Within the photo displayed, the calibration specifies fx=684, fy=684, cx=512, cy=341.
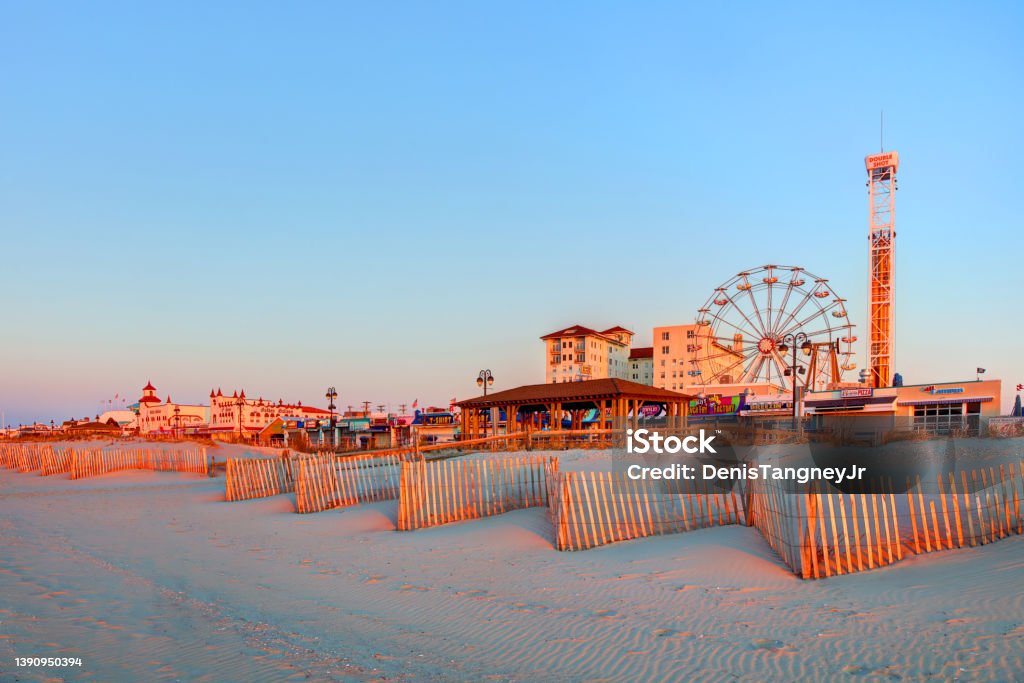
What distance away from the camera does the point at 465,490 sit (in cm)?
1344

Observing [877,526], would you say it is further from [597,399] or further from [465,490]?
[597,399]

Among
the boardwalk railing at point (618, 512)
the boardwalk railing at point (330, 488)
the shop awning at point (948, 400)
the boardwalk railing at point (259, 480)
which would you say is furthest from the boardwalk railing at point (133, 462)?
the shop awning at point (948, 400)

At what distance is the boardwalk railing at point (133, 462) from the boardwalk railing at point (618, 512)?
24.5m

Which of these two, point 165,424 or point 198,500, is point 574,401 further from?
point 165,424

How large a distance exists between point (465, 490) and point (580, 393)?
2207 centimetres

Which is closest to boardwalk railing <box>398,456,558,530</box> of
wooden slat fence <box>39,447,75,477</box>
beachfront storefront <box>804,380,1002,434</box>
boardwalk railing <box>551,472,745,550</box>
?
boardwalk railing <box>551,472,745,550</box>

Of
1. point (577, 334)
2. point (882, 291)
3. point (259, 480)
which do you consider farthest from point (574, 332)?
point (259, 480)

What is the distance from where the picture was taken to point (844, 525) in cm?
794

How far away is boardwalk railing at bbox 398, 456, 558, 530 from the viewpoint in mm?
13047

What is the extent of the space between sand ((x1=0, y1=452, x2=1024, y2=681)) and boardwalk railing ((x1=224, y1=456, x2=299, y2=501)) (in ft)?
25.2

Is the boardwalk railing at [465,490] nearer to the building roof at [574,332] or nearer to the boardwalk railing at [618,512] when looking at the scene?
the boardwalk railing at [618,512]

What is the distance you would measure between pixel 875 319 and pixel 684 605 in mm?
69712

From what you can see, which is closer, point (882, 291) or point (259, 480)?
point (259, 480)

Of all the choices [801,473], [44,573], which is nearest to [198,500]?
[44,573]
